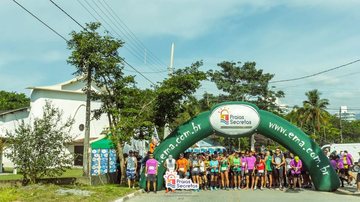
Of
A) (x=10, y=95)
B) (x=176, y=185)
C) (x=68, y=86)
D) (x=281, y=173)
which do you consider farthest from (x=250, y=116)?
(x=10, y=95)

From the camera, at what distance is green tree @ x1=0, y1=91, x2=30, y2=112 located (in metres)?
65.8

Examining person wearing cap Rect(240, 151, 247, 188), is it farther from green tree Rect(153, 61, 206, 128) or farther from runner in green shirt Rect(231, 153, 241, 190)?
green tree Rect(153, 61, 206, 128)

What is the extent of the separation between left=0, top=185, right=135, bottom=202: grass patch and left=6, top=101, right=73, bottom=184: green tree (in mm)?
929

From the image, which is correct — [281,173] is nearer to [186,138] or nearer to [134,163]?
[186,138]

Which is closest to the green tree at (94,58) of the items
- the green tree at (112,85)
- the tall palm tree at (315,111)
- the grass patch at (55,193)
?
the green tree at (112,85)

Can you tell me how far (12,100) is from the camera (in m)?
68.2

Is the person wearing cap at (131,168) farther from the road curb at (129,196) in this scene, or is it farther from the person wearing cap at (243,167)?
the person wearing cap at (243,167)

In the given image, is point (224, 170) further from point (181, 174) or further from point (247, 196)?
point (247, 196)

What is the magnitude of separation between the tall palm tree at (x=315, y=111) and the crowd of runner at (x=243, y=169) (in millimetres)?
44270

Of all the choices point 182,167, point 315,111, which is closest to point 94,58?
point 182,167

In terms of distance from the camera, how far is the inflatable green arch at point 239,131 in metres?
19.4

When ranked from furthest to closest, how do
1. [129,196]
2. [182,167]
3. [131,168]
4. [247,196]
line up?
[182,167] < [131,168] < [247,196] < [129,196]

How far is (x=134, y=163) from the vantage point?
19484 millimetres

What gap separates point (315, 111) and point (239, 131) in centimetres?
4679
